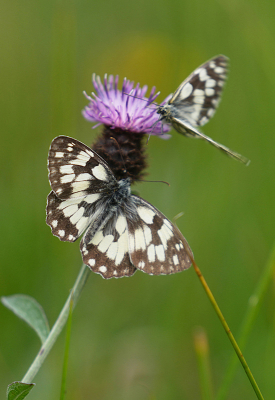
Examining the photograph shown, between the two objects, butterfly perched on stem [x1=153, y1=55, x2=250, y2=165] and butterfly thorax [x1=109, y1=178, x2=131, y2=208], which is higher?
butterfly perched on stem [x1=153, y1=55, x2=250, y2=165]

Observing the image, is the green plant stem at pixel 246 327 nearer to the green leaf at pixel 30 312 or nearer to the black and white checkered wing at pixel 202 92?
the green leaf at pixel 30 312

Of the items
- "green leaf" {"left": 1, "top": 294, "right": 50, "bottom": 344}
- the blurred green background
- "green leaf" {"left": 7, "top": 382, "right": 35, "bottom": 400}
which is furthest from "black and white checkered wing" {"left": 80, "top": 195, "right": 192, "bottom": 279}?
the blurred green background

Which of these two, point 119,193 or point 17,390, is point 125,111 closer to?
point 119,193

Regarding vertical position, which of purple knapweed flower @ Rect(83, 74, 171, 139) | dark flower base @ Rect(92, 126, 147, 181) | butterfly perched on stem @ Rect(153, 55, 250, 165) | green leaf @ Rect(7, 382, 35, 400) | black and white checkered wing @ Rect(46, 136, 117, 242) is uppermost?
butterfly perched on stem @ Rect(153, 55, 250, 165)

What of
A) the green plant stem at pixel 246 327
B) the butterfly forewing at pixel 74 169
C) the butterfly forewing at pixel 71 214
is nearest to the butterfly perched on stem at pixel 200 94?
the butterfly forewing at pixel 74 169

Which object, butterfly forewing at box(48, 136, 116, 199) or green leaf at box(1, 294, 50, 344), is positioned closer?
green leaf at box(1, 294, 50, 344)

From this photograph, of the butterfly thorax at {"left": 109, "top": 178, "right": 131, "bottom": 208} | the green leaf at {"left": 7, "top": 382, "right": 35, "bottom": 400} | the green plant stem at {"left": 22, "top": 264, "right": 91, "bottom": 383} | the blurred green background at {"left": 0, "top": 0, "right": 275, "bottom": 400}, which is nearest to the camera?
the green leaf at {"left": 7, "top": 382, "right": 35, "bottom": 400}

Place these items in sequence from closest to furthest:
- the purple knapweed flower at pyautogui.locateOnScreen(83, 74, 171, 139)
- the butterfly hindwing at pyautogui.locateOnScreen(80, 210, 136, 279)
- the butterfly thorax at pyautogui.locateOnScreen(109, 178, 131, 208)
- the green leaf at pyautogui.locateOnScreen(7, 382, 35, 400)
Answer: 1. the green leaf at pyautogui.locateOnScreen(7, 382, 35, 400)
2. the butterfly hindwing at pyautogui.locateOnScreen(80, 210, 136, 279)
3. the butterfly thorax at pyautogui.locateOnScreen(109, 178, 131, 208)
4. the purple knapweed flower at pyautogui.locateOnScreen(83, 74, 171, 139)

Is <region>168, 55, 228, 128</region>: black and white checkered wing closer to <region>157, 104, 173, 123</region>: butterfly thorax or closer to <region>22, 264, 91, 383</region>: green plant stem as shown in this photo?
<region>157, 104, 173, 123</region>: butterfly thorax
